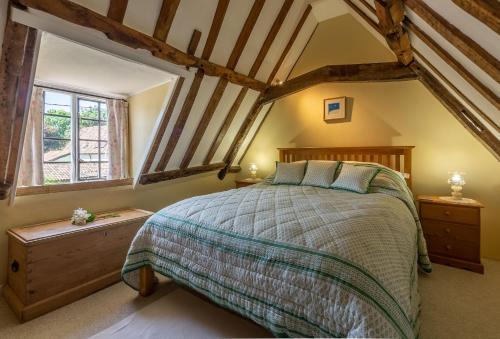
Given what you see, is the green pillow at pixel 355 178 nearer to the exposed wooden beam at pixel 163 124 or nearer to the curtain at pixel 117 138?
the exposed wooden beam at pixel 163 124

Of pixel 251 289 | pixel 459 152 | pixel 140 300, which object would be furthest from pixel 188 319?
pixel 459 152

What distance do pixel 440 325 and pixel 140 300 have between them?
2.24m

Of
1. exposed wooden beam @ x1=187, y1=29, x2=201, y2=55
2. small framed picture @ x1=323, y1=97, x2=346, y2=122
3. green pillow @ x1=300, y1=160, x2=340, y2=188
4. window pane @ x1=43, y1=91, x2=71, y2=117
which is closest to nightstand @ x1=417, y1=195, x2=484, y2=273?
green pillow @ x1=300, y1=160, x2=340, y2=188

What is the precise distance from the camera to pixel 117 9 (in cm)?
186

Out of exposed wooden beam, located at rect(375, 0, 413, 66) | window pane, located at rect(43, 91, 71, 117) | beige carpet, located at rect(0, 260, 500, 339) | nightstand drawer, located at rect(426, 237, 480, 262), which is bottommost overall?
beige carpet, located at rect(0, 260, 500, 339)

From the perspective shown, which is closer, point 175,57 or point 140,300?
point 140,300

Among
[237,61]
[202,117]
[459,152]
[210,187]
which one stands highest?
[237,61]

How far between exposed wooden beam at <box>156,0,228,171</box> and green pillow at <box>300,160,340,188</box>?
1.60 meters

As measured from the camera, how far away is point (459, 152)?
2.92 meters

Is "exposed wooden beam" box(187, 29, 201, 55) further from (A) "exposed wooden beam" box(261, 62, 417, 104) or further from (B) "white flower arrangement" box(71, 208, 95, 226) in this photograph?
(B) "white flower arrangement" box(71, 208, 95, 226)

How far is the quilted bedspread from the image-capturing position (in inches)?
44.3

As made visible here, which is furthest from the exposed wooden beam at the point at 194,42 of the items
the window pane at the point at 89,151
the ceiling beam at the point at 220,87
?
the window pane at the point at 89,151

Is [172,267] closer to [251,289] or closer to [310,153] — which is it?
[251,289]

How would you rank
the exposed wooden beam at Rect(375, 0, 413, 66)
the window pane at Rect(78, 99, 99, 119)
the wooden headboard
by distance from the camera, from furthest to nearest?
the window pane at Rect(78, 99, 99, 119) → the wooden headboard → the exposed wooden beam at Rect(375, 0, 413, 66)
